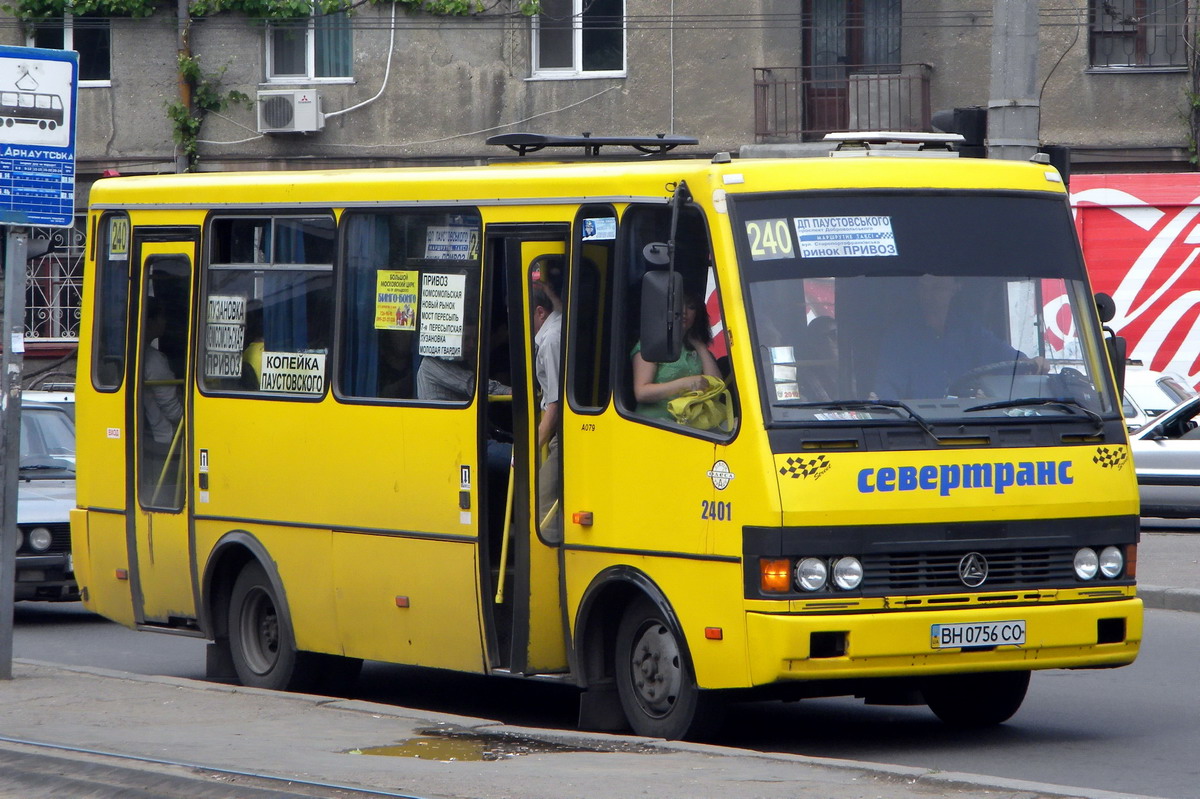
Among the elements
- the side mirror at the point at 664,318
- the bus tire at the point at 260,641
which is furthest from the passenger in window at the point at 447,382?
the bus tire at the point at 260,641

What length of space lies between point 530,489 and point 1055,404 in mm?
2386

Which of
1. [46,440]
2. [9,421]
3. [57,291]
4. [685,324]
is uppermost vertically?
[57,291]

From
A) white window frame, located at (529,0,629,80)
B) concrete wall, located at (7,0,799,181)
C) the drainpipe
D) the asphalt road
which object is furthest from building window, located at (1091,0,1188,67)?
the asphalt road

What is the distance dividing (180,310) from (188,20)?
59.1 feet

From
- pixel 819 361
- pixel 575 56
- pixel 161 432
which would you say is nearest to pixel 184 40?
pixel 575 56

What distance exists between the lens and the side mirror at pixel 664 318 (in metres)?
7.82

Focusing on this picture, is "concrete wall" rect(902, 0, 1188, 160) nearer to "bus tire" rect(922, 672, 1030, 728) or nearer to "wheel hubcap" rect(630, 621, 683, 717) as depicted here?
"bus tire" rect(922, 672, 1030, 728)

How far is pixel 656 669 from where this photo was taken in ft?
27.0

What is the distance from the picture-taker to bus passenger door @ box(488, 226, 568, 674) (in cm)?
876

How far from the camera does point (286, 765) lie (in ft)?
24.5

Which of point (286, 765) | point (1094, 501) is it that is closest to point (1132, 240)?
point (1094, 501)

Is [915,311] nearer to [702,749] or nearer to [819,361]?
[819,361]

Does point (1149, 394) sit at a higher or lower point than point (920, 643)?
higher

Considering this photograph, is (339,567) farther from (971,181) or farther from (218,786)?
(971,181)
